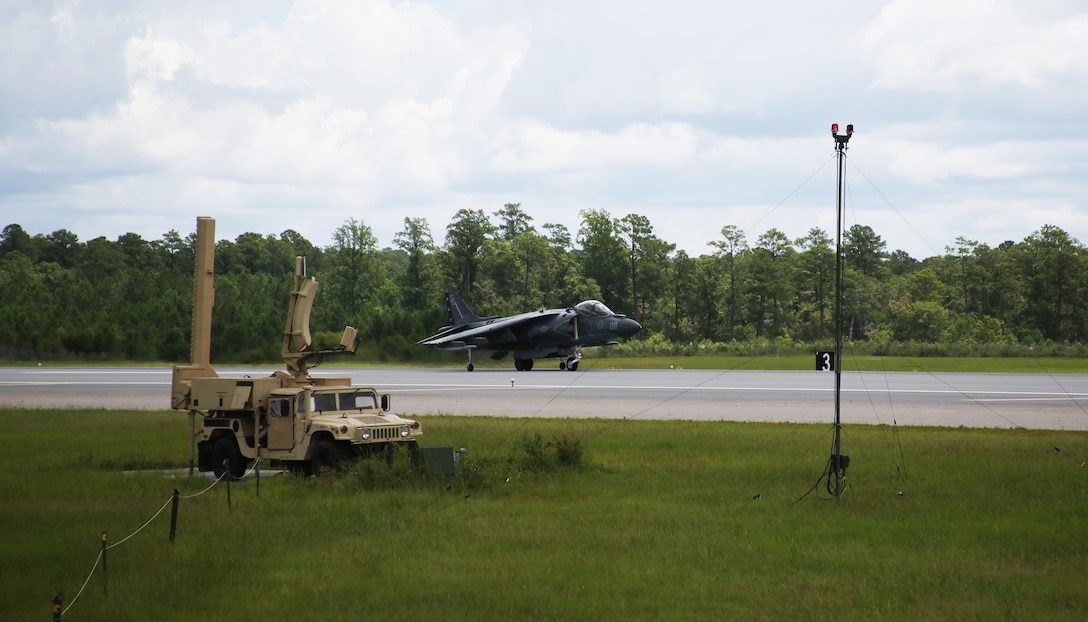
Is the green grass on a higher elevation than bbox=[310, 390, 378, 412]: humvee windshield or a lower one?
lower

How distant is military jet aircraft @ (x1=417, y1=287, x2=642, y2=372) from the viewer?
51062mm

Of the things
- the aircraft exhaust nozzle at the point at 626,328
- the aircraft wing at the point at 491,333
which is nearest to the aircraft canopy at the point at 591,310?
the aircraft exhaust nozzle at the point at 626,328

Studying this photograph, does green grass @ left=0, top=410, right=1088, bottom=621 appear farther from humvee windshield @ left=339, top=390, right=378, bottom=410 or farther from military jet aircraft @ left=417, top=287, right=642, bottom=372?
military jet aircraft @ left=417, top=287, right=642, bottom=372

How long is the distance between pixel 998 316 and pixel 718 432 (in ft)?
280

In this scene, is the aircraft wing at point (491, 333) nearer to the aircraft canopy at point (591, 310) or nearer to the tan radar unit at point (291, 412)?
the aircraft canopy at point (591, 310)

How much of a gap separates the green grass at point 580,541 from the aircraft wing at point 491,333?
32.2 m

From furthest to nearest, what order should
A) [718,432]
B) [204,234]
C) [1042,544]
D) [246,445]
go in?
[718,432] < [204,234] < [246,445] < [1042,544]

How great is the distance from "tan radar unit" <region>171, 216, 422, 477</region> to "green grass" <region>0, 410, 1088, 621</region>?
67 cm

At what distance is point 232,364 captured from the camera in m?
48.0

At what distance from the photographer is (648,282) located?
4045 inches

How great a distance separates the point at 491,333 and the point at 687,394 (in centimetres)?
1823

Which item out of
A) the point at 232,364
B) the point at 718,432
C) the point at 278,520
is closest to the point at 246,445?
the point at 278,520

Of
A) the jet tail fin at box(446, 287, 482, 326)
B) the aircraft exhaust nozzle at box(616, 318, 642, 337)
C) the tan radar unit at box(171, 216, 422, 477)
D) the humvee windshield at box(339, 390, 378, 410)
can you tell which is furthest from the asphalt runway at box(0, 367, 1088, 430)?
the humvee windshield at box(339, 390, 378, 410)

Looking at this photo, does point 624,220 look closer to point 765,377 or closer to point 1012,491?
point 765,377
